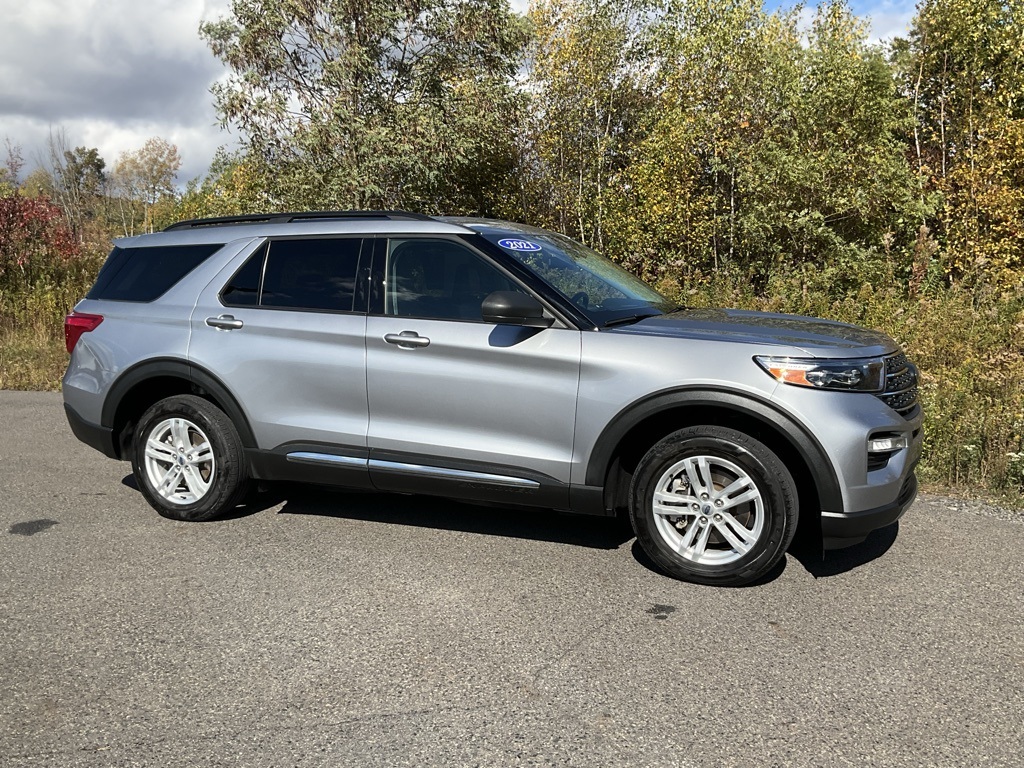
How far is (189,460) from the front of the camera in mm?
5277

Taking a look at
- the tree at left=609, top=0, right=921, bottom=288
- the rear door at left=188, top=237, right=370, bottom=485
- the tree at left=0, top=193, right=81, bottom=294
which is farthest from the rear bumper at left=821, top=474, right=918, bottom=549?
the tree at left=0, top=193, right=81, bottom=294

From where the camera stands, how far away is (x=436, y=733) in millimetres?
2840

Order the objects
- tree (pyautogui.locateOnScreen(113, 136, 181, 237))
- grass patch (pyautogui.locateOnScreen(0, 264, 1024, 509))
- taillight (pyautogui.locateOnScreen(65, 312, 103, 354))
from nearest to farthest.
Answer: taillight (pyautogui.locateOnScreen(65, 312, 103, 354)) < grass patch (pyautogui.locateOnScreen(0, 264, 1024, 509)) < tree (pyautogui.locateOnScreen(113, 136, 181, 237))

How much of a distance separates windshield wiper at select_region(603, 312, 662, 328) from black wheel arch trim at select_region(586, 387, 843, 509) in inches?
20.2

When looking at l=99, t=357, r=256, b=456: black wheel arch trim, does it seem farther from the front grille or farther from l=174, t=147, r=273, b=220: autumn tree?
l=174, t=147, r=273, b=220: autumn tree

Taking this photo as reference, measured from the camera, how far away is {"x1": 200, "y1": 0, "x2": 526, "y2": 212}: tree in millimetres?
17688

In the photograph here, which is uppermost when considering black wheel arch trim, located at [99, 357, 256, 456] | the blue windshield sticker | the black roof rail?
the black roof rail

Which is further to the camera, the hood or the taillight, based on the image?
the taillight

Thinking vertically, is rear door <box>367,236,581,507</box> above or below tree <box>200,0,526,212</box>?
below

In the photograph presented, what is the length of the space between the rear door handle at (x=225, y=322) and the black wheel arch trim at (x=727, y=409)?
2.30 m

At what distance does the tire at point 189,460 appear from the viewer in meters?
5.16

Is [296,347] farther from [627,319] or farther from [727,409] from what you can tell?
[727,409]

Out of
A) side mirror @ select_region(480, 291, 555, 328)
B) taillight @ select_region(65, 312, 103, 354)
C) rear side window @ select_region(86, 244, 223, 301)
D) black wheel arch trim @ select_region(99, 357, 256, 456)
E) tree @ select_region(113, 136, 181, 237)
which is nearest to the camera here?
side mirror @ select_region(480, 291, 555, 328)

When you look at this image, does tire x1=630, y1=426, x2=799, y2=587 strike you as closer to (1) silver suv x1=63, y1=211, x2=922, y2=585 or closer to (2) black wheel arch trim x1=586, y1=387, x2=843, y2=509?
(1) silver suv x1=63, y1=211, x2=922, y2=585
